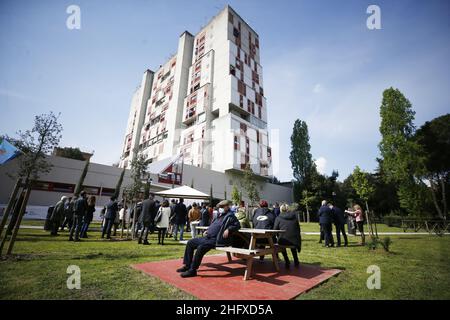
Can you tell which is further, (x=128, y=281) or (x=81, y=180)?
(x=81, y=180)

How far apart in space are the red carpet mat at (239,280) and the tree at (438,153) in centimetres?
3410

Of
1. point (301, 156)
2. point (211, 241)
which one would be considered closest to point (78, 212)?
point (211, 241)

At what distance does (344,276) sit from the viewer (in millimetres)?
4699

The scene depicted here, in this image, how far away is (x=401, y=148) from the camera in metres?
20.9

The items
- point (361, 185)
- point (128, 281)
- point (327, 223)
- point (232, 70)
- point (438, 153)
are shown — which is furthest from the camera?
point (232, 70)

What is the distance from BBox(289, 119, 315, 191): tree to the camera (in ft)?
146

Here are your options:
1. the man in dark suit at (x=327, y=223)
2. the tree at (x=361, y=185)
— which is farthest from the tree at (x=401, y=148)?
the man in dark suit at (x=327, y=223)

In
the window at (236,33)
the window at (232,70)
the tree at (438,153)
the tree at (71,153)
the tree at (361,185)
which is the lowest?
the tree at (361,185)

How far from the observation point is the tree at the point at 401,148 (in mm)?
20156

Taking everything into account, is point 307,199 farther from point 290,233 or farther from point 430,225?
point 290,233

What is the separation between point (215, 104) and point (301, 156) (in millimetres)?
21322

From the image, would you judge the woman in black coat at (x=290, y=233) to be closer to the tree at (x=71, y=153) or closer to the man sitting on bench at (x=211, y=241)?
the man sitting on bench at (x=211, y=241)

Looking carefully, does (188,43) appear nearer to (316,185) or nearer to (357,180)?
(316,185)
